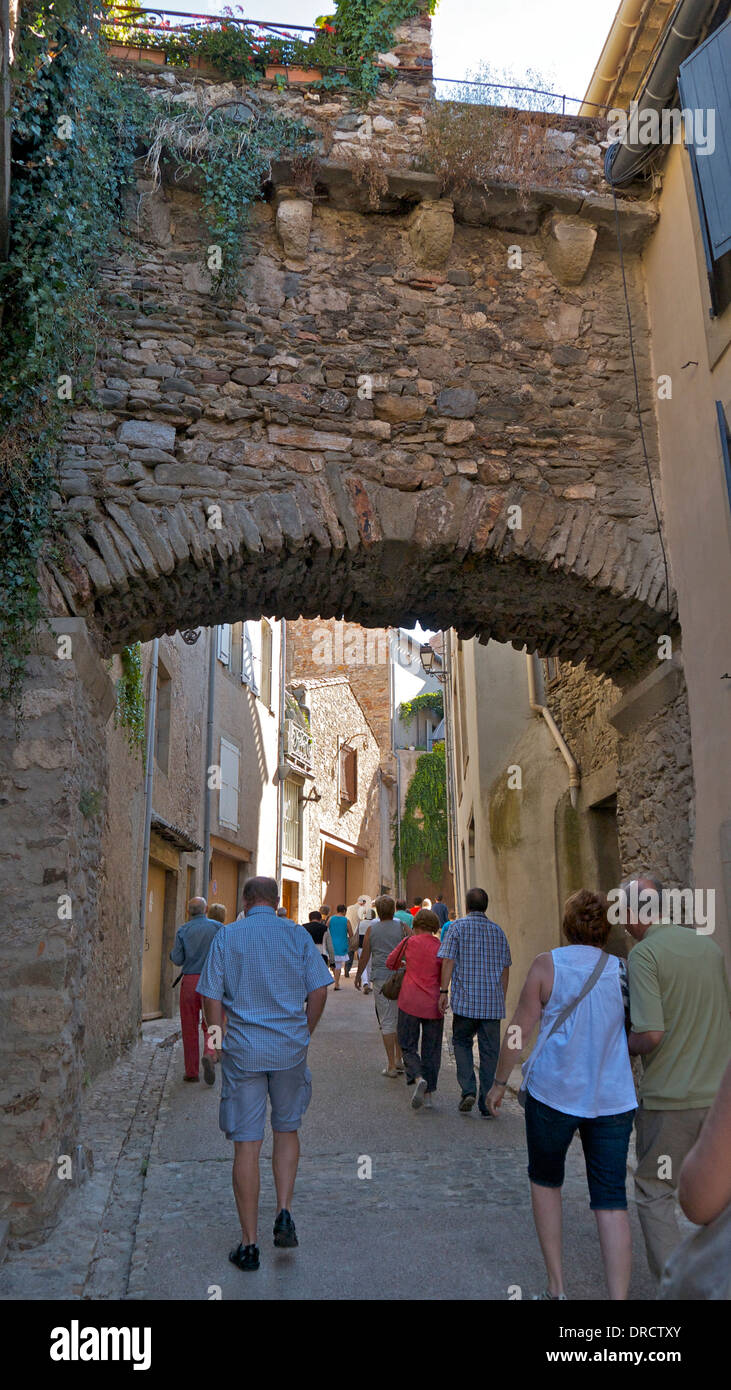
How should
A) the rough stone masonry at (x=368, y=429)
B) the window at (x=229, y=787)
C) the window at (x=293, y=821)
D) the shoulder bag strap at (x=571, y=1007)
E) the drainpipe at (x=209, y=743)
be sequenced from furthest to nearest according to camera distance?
the window at (x=293, y=821) → the window at (x=229, y=787) → the drainpipe at (x=209, y=743) → the rough stone masonry at (x=368, y=429) → the shoulder bag strap at (x=571, y=1007)

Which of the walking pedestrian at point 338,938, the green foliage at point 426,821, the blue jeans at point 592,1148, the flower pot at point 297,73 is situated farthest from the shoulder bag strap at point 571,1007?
the green foliage at point 426,821

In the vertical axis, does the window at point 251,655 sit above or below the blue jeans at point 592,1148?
above

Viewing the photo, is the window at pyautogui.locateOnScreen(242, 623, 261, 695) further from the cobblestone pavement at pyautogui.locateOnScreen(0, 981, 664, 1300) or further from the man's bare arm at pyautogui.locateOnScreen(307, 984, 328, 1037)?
the man's bare arm at pyautogui.locateOnScreen(307, 984, 328, 1037)

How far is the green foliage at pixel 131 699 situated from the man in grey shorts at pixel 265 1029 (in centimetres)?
520

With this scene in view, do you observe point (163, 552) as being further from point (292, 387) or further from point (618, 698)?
point (618, 698)

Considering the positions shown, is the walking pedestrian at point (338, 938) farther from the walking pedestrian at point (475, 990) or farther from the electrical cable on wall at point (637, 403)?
the electrical cable on wall at point (637, 403)

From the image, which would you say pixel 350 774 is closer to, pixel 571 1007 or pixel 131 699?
pixel 131 699

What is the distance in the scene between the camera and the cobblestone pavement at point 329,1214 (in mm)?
3661

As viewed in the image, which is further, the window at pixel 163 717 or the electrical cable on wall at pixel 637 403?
the window at pixel 163 717

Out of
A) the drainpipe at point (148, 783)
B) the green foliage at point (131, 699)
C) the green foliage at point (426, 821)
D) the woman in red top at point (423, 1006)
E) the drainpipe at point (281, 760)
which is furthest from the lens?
the green foliage at point (426, 821)

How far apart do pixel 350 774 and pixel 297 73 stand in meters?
23.9

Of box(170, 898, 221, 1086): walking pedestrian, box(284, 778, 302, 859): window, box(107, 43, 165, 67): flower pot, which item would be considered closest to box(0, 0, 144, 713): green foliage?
box(107, 43, 165, 67): flower pot
